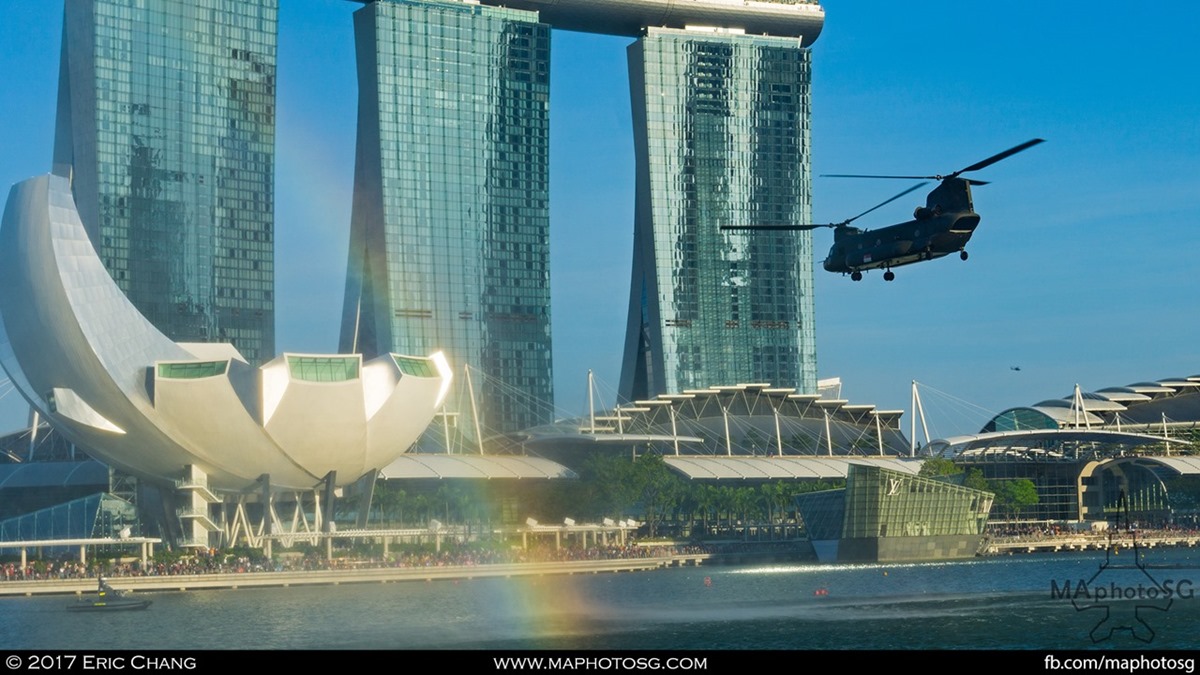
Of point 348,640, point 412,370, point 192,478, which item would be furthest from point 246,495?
point 348,640

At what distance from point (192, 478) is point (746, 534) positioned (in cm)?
5637

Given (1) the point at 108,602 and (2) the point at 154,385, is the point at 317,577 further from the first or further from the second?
(1) the point at 108,602

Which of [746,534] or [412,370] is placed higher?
[412,370]

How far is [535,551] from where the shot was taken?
477 feet

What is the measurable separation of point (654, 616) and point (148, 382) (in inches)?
2117

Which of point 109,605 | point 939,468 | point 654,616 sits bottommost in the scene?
point 109,605

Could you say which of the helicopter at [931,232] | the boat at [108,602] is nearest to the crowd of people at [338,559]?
the boat at [108,602]

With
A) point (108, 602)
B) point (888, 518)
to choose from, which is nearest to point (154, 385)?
point (108, 602)

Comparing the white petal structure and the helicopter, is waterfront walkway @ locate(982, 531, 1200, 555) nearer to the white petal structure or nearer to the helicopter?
the white petal structure

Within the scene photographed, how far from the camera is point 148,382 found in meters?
131

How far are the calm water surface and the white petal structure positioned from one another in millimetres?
17201

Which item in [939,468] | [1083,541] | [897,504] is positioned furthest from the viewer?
[939,468]

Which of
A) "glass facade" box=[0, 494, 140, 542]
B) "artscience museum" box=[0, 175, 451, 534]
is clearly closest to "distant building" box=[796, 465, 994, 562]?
"artscience museum" box=[0, 175, 451, 534]
